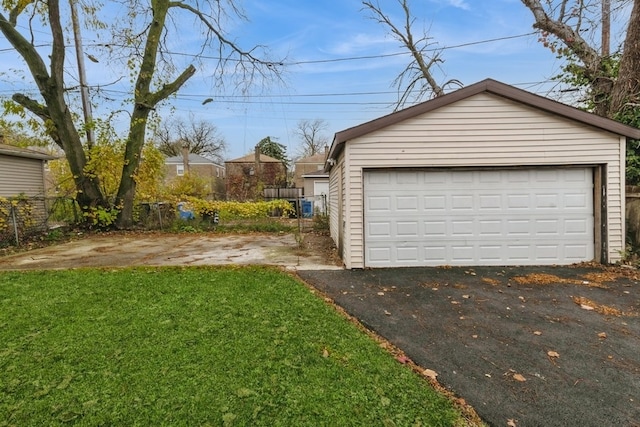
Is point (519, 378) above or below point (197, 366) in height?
below

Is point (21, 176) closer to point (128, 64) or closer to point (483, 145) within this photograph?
point (128, 64)

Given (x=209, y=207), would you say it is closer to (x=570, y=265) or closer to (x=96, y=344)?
(x=96, y=344)

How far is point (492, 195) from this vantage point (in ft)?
21.4

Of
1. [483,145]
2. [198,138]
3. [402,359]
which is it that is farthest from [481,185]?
[198,138]

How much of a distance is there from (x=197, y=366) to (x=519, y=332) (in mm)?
3155

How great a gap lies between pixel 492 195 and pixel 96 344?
6474mm

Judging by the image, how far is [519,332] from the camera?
3.57 metres

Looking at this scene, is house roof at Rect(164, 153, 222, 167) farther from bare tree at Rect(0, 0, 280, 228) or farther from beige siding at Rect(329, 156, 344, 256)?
beige siding at Rect(329, 156, 344, 256)

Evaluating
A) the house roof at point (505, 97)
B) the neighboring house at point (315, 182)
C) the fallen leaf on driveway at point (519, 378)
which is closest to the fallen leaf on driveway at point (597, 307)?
the fallen leaf on driveway at point (519, 378)

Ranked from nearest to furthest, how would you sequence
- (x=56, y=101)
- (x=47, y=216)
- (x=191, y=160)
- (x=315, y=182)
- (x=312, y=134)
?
(x=56, y=101)
(x=47, y=216)
(x=315, y=182)
(x=191, y=160)
(x=312, y=134)

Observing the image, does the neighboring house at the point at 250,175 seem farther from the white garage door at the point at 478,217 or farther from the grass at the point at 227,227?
the white garage door at the point at 478,217

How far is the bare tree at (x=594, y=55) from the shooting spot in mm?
7465

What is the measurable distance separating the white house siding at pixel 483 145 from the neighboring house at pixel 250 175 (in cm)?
2326

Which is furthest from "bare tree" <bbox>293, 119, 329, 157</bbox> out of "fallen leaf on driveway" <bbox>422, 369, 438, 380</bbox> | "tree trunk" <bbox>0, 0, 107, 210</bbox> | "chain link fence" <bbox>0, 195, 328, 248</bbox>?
"fallen leaf on driveway" <bbox>422, 369, 438, 380</bbox>
